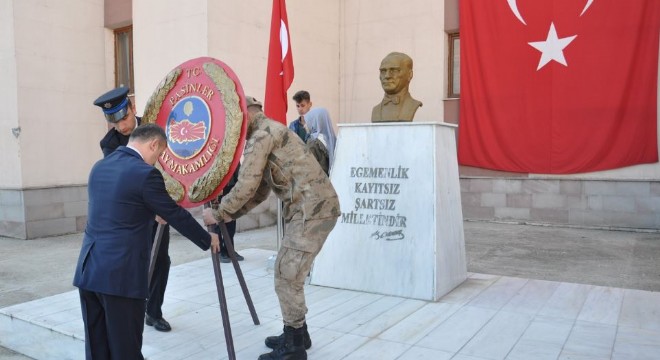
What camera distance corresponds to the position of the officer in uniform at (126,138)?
3.04 m

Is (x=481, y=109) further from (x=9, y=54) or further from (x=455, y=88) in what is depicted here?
(x=9, y=54)

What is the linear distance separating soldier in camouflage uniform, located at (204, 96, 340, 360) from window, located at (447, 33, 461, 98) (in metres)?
7.18

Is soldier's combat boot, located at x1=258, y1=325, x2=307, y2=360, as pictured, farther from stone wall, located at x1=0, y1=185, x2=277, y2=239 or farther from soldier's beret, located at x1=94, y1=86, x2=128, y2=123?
stone wall, located at x1=0, y1=185, x2=277, y2=239

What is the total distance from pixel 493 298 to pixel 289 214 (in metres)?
2.10

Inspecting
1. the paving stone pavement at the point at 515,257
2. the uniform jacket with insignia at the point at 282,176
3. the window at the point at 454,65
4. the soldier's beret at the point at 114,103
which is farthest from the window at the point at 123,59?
the uniform jacket with insignia at the point at 282,176

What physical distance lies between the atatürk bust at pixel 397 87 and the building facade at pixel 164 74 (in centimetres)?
390

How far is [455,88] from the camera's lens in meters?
9.62

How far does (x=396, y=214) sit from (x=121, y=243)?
2532 mm

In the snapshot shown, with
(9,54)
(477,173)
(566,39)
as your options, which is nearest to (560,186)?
(477,173)

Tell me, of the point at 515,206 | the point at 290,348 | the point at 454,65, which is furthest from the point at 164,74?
the point at 290,348

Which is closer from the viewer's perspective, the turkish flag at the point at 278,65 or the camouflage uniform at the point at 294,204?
the camouflage uniform at the point at 294,204

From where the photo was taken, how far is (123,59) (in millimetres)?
9750

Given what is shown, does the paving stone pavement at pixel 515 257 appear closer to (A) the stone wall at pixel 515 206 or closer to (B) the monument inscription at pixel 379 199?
(A) the stone wall at pixel 515 206
